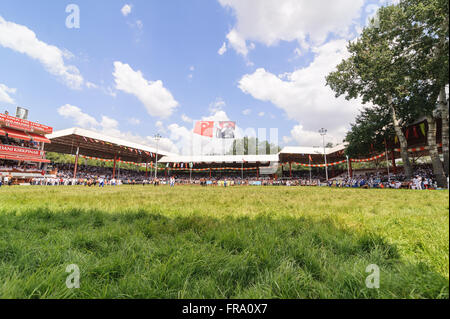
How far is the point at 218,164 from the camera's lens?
43.8m

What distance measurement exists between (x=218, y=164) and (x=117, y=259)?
42087mm

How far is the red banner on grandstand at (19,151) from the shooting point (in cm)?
2622

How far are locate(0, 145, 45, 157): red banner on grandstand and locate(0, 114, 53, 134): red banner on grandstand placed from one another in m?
3.32

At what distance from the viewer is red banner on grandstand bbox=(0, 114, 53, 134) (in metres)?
26.6

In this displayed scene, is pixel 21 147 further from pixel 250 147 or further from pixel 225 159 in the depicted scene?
pixel 250 147

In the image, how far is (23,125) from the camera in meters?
28.6

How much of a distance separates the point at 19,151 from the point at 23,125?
4.32 meters

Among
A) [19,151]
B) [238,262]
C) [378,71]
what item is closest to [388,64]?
[378,71]

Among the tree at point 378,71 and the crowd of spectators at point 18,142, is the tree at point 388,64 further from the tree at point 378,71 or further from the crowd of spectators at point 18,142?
the crowd of spectators at point 18,142

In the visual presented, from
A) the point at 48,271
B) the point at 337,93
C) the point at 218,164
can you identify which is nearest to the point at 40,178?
the point at 218,164

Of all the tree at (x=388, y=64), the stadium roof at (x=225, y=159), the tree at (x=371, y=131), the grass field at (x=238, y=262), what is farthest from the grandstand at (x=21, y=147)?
the tree at (x=371, y=131)

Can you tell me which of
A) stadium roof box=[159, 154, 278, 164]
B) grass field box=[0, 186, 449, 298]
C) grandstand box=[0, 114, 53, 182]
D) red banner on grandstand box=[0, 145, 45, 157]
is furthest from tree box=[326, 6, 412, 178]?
red banner on grandstand box=[0, 145, 45, 157]

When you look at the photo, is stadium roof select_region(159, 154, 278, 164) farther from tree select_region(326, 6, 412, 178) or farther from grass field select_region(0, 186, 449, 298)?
grass field select_region(0, 186, 449, 298)
